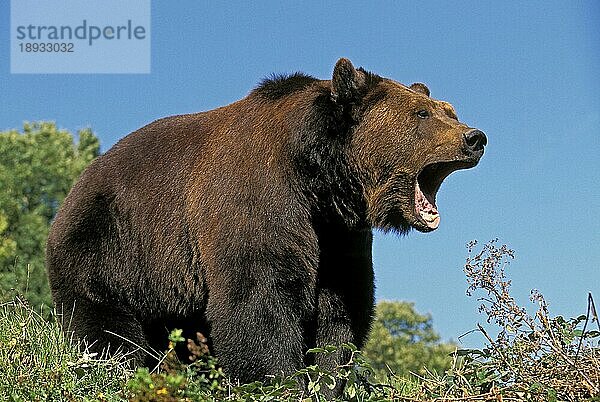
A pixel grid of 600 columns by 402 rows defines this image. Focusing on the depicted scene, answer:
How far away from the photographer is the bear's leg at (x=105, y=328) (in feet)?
23.7

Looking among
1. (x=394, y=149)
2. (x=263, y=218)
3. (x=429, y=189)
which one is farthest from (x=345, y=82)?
(x=263, y=218)

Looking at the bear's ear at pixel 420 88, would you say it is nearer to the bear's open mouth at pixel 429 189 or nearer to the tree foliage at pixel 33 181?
the bear's open mouth at pixel 429 189

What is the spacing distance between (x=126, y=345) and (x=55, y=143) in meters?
33.9

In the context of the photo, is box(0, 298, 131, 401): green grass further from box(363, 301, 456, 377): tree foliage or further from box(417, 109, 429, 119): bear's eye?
box(363, 301, 456, 377): tree foliage

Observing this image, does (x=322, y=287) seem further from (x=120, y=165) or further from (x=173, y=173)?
(x=120, y=165)

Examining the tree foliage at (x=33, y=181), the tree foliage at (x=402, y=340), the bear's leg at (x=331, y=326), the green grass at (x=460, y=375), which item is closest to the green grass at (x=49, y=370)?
the green grass at (x=460, y=375)

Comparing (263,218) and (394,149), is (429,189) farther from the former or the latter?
(263,218)

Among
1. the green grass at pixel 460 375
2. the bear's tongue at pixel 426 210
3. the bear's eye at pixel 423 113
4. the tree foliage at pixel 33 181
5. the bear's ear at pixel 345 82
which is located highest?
the tree foliage at pixel 33 181

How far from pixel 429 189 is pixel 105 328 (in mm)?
2706

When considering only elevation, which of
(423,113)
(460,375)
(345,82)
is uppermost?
(345,82)

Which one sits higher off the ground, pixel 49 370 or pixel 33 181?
pixel 33 181

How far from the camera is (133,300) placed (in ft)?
24.0

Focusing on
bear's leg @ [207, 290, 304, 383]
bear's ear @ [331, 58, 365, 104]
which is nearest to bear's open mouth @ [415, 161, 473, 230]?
bear's ear @ [331, 58, 365, 104]

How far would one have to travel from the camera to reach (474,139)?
6.33m
